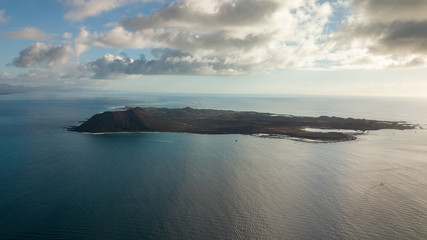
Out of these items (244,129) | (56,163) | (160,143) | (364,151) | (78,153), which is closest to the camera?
(56,163)

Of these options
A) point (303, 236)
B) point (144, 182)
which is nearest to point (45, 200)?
point (144, 182)

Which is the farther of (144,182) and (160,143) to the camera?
(160,143)

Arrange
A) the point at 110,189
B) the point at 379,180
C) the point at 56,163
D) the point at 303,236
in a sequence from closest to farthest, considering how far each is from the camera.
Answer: the point at 303,236 → the point at 110,189 → the point at 379,180 → the point at 56,163

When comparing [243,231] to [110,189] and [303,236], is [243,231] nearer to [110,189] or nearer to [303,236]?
[303,236]

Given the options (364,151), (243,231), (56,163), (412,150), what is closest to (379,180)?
(364,151)

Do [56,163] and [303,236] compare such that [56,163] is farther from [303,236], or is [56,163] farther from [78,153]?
[303,236]

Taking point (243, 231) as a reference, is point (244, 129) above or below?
above
